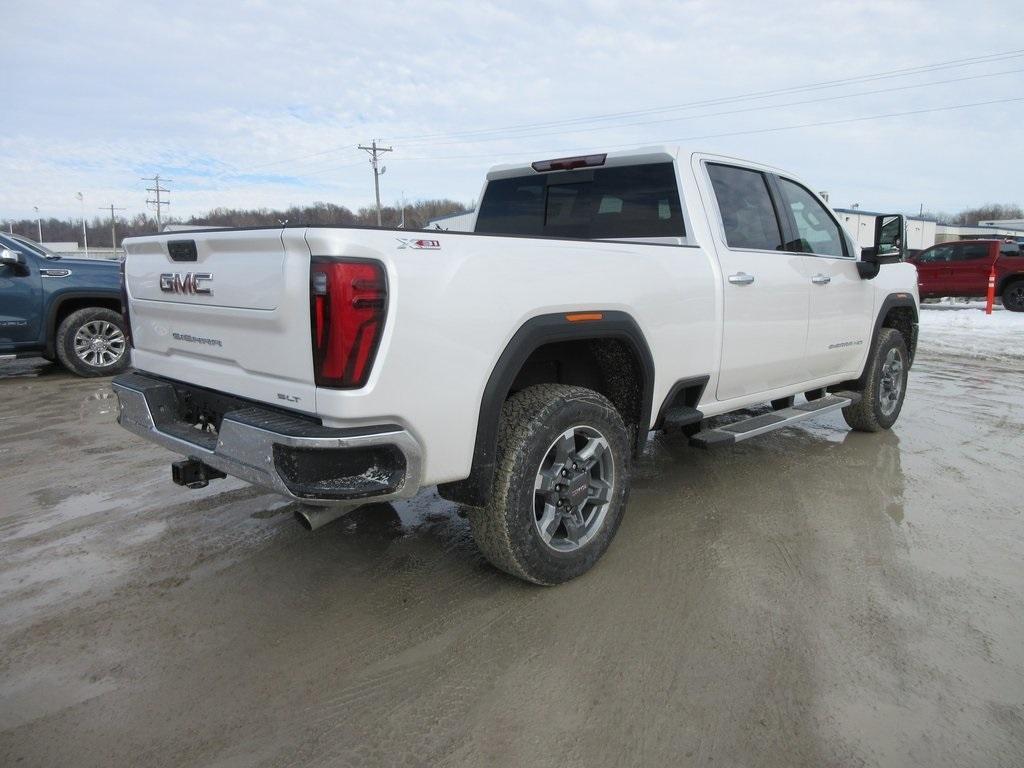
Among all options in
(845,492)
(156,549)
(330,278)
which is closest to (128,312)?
(156,549)

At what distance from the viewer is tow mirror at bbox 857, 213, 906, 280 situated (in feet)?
15.6

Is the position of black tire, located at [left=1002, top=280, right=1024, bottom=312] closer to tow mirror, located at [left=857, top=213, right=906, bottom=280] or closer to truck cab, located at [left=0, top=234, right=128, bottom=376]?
tow mirror, located at [left=857, top=213, right=906, bottom=280]

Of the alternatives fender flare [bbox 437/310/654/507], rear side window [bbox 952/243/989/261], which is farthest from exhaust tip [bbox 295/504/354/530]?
rear side window [bbox 952/243/989/261]

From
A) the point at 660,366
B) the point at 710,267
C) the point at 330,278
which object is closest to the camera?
the point at 330,278

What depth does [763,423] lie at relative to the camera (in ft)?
13.2

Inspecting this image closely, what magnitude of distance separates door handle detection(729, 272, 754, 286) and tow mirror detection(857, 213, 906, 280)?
1.54 metres

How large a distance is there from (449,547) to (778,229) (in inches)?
112

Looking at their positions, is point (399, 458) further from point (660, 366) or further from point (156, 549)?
point (156, 549)

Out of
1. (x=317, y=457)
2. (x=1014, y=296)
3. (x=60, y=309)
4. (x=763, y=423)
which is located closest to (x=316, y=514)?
(x=317, y=457)

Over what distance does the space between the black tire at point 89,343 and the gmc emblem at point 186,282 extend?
5.74 m

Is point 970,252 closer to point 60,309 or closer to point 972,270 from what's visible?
point 972,270

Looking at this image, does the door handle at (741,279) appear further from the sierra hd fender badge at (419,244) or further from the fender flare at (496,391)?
the sierra hd fender badge at (419,244)

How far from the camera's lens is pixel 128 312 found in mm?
3365

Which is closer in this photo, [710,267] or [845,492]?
[710,267]
